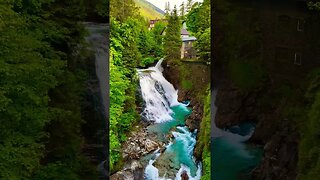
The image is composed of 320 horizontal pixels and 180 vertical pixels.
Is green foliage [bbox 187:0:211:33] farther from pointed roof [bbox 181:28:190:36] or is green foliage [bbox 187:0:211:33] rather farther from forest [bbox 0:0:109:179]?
forest [bbox 0:0:109:179]

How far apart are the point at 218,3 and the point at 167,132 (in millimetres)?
2933

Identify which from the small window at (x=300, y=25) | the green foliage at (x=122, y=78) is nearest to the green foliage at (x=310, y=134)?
the small window at (x=300, y=25)

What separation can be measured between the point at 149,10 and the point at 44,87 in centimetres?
363

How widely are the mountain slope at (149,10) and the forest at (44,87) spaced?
181 cm

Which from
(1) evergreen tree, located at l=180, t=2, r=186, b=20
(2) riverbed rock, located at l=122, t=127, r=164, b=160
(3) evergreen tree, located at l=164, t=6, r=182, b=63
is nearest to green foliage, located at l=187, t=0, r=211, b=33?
(1) evergreen tree, located at l=180, t=2, r=186, b=20

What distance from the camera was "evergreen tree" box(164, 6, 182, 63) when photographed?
9469mm

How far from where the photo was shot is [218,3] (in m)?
7.60

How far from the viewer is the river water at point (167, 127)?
31.3 ft

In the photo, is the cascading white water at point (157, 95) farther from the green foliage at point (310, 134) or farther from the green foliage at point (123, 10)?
the green foliage at point (310, 134)

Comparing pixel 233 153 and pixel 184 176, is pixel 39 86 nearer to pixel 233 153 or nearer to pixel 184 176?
pixel 233 153

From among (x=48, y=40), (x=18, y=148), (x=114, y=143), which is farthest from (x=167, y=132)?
(x=18, y=148)

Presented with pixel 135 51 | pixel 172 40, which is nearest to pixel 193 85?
pixel 172 40

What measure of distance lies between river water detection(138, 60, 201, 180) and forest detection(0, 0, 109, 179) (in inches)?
82.5

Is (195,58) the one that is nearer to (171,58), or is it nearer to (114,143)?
(171,58)
